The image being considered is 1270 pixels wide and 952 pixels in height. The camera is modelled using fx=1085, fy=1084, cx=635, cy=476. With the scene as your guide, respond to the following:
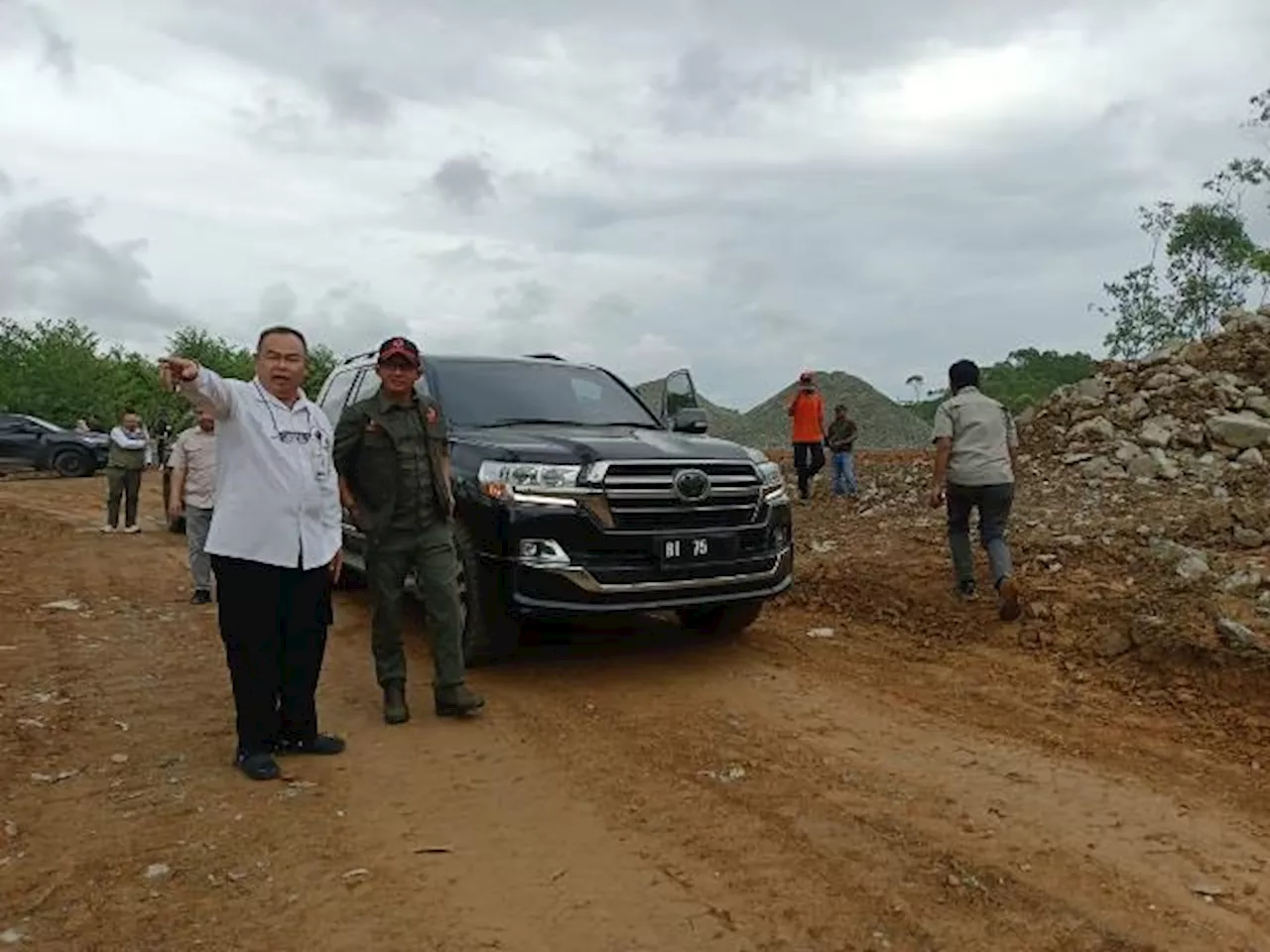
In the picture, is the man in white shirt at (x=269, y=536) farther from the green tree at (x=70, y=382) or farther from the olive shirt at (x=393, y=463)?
the green tree at (x=70, y=382)

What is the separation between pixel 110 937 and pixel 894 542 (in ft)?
24.7

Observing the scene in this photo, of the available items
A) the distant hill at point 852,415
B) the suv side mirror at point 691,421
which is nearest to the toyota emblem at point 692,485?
the suv side mirror at point 691,421

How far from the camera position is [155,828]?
3.95m

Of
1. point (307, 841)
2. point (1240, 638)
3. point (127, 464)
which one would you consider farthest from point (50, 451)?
point (1240, 638)

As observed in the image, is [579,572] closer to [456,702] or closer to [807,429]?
[456,702]

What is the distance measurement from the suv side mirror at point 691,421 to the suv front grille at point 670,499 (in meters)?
0.77

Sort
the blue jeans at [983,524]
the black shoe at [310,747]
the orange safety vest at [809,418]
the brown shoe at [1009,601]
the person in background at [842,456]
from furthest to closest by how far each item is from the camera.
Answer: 1. the person in background at [842,456]
2. the orange safety vest at [809,418]
3. the blue jeans at [983,524]
4. the brown shoe at [1009,601]
5. the black shoe at [310,747]

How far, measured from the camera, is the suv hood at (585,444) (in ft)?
18.9

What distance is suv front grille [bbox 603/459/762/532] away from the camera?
569 centimetres

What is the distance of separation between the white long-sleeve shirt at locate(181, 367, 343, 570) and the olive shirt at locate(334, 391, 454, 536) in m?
0.65

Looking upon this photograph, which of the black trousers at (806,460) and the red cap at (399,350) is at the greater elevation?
the red cap at (399,350)

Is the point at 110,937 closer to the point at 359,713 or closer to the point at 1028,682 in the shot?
the point at 359,713

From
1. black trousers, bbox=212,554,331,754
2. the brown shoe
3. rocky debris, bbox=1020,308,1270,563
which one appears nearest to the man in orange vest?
→ rocky debris, bbox=1020,308,1270,563

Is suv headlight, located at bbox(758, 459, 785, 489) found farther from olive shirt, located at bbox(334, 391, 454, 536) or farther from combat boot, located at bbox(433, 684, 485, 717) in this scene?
combat boot, located at bbox(433, 684, 485, 717)
